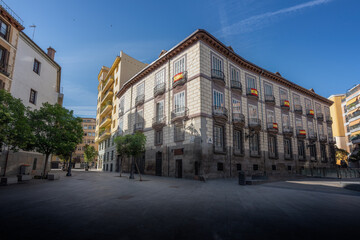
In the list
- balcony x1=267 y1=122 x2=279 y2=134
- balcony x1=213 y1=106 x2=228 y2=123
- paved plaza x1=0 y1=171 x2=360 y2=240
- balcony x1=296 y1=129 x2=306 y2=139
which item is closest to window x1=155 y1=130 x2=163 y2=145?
balcony x1=213 y1=106 x2=228 y2=123

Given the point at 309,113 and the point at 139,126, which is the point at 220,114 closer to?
the point at 139,126

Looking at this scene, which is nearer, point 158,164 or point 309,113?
point 158,164

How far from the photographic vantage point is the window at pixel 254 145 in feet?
83.3

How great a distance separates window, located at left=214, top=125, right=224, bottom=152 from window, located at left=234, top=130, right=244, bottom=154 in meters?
2.54

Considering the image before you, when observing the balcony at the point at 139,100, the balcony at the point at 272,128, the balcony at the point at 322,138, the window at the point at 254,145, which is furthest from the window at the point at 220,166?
the balcony at the point at 322,138

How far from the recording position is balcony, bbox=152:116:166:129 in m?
24.6

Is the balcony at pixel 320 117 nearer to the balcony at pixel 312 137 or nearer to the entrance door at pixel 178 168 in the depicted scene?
the balcony at pixel 312 137

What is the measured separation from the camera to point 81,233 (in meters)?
4.29

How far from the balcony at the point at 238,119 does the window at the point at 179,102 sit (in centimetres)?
628

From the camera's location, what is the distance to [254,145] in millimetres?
25953

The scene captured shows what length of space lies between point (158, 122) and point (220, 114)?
776 centimetres

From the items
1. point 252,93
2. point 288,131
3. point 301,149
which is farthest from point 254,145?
point 301,149

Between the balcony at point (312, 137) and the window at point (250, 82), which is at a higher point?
the window at point (250, 82)

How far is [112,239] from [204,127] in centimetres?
1710
